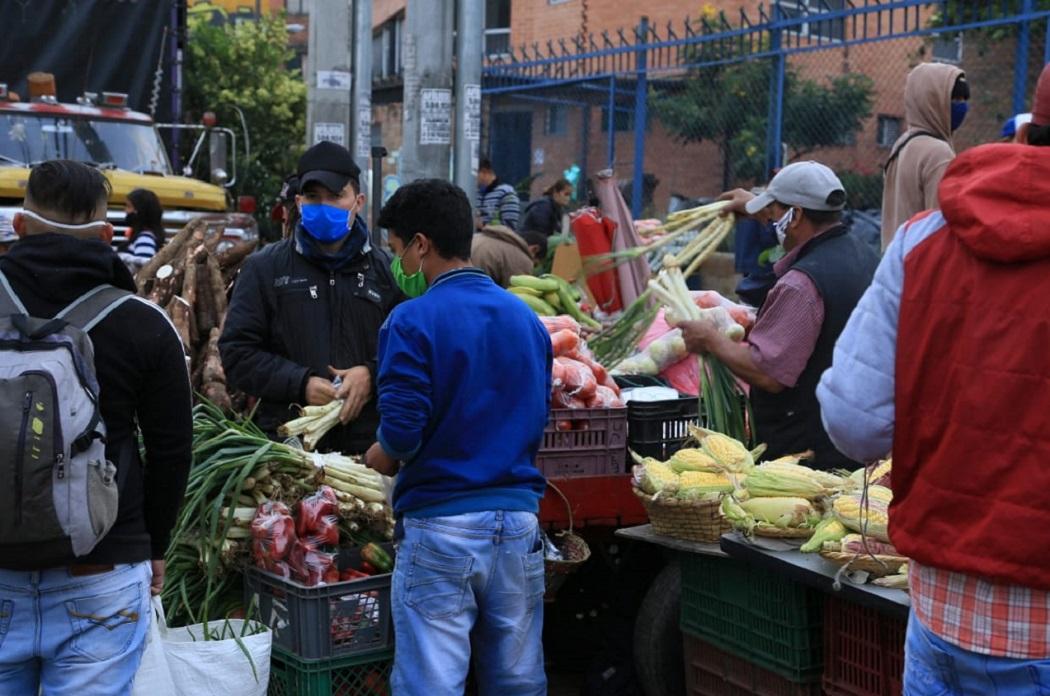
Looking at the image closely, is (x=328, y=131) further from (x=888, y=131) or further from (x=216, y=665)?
(x=888, y=131)

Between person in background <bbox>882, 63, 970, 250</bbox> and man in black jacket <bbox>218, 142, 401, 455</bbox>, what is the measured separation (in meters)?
2.58

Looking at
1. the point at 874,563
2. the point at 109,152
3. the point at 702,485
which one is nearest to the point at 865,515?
the point at 874,563

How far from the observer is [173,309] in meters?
7.25

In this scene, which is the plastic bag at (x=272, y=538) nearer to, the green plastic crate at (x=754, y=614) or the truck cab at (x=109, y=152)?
the green plastic crate at (x=754, y=614)

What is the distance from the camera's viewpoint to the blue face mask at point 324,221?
5.27 m

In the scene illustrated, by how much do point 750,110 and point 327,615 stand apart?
10708mm

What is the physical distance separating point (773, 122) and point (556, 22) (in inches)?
539

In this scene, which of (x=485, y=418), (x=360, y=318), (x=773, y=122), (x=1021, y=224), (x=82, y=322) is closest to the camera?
(x=1021, y=224)

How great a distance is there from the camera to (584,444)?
5.45 metres

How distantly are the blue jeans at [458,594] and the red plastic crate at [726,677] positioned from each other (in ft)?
3.16

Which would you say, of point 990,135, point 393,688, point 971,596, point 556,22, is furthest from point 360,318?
point 556,22

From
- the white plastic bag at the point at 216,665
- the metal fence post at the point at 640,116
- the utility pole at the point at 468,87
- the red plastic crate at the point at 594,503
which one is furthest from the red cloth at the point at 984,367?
the metal fence post at the point at 640,116

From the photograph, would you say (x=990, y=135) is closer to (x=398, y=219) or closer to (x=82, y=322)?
(x=398, y=219)

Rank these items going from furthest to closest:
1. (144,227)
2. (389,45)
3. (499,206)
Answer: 1. (389,45)
2. (499,206)
3. (144,227)
